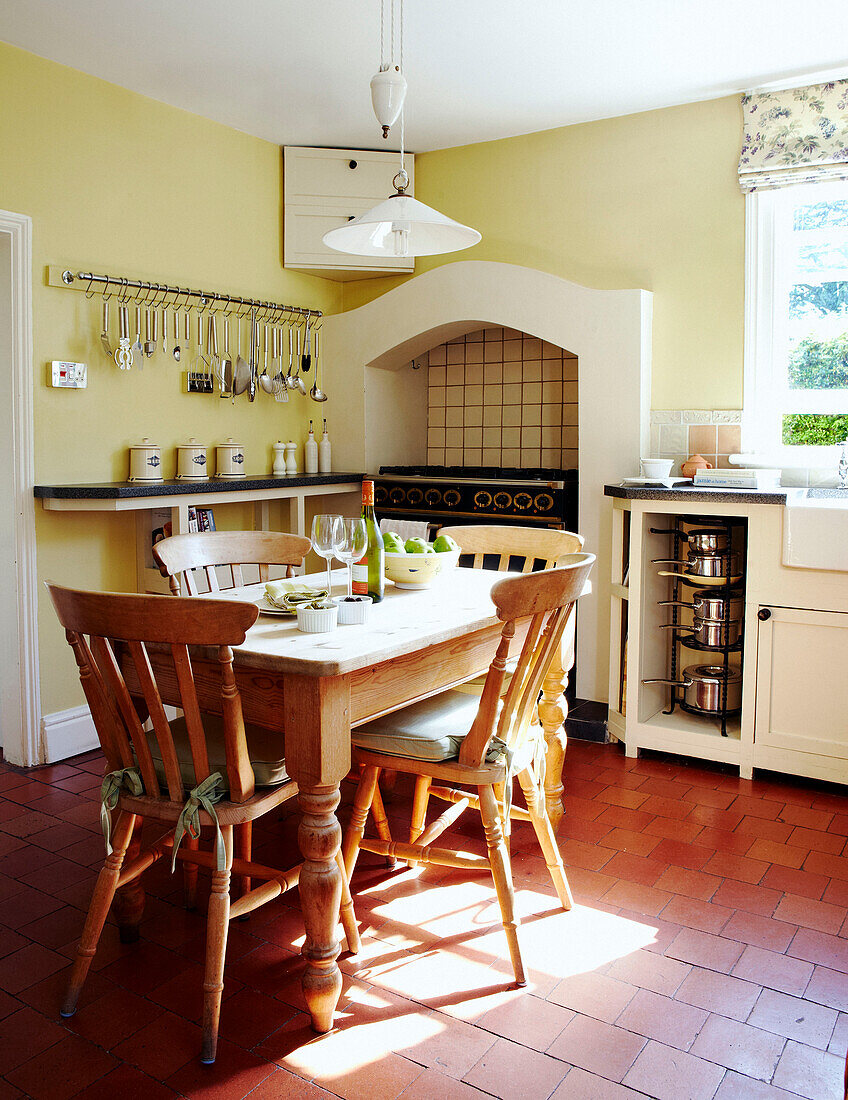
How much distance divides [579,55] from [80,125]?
1.96 metres

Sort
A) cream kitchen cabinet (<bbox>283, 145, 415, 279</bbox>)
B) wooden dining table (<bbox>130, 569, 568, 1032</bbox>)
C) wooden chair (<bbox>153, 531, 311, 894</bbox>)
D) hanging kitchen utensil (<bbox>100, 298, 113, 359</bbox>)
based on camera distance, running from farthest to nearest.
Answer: cream kitchen cabinet (<bbox>283, 145, 415, 279</bbox>) → hanging kitchen utensil (<bbox>100, 298, 113, 359</bbox>) → wooden chair (<bbox>153, 531, 311, 894</bbox>) → wooden dining table (<bbox>130, 569, 568, 1032</bbox>)

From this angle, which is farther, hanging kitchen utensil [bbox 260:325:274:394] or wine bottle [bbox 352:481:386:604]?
hanging kitchen utensil [bbox 260:325:274:394]

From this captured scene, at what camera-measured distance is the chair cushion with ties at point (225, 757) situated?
193 cm

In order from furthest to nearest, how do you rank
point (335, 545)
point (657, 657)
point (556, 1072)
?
point (657, 657)
point (335, 545)
point (556, 1072)

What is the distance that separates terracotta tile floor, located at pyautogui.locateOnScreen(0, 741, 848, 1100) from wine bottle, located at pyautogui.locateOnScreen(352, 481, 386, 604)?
2.77ft

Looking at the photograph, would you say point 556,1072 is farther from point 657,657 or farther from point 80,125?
point 80,125

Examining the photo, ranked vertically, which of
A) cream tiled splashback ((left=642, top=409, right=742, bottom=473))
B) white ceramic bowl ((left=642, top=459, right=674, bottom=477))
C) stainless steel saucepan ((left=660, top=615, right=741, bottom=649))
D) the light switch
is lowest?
stainless steel saucepan ((left=660, top=615, right=741, bottom=649))

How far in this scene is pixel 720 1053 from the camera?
182 centimetres

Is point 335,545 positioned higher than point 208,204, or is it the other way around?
point 208,204

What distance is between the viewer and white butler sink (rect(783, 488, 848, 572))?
3059 mm

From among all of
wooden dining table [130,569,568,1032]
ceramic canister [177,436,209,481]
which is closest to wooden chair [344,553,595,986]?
wooden dining table [130,569,568,1032]

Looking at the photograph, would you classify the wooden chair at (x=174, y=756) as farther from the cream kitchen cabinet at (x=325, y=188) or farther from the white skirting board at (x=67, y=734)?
the cream kitchen cabinet at (x=325, y=188)

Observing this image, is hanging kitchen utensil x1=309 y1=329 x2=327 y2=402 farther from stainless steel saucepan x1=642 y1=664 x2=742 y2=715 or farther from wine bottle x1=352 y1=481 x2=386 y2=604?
wine bottle x1=352 y1=481 x2=386 y2=604

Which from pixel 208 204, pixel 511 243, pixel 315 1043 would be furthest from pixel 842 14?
pixel 315 1043
